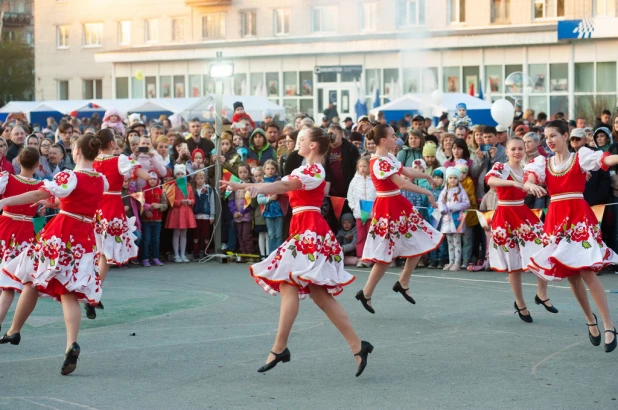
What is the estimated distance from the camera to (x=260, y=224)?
16625mm

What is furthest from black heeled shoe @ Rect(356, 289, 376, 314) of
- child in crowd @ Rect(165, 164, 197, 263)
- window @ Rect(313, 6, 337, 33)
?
window @ Rect(313, 6, 337, 33)

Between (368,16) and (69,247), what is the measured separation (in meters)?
39.7

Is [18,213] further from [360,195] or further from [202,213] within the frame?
[202,213]

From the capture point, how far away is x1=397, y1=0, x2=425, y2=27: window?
147 feet

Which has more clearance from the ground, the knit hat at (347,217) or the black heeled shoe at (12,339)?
the knit hat at (347,217)

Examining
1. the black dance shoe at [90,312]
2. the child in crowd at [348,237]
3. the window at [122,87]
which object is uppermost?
the window at [122,87]

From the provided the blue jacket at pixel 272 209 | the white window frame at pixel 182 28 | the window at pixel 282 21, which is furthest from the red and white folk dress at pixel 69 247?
the white window frame at pixel 182 28

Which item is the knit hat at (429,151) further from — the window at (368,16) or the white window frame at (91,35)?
the white window frame at (91,35)

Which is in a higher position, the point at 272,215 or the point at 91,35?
the point at 91,35

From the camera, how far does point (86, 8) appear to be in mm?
61750

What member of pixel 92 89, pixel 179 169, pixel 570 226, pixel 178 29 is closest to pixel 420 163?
pixel 179 169

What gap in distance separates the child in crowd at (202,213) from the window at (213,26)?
127 ft

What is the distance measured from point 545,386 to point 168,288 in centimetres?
682

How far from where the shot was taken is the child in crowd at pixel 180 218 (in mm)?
16625
